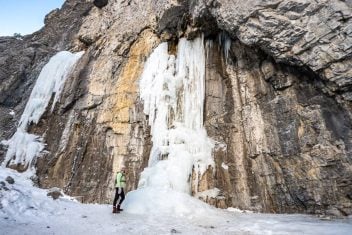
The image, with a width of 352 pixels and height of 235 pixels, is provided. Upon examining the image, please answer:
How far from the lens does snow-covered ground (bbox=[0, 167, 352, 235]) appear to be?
7.22 metres

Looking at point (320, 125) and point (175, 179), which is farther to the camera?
point (175, 179)

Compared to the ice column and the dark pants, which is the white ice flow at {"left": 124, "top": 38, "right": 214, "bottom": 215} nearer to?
the ice column

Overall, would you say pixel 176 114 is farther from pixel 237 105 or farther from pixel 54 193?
pixel 54 193

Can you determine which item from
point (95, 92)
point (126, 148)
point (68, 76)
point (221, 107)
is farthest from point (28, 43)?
point (221, 107)

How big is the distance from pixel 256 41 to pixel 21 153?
36.9 ft

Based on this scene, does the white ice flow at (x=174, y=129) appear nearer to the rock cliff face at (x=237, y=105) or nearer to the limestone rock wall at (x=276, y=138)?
the rock cliff face at (x=237, y=105)

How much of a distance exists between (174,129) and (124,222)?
17.4 ft

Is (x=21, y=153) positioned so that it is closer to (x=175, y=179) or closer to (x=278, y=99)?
(x=175, y=179)

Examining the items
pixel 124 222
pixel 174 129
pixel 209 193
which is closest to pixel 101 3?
pixel 174 129

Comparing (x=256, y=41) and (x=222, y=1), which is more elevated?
(x=222, y=1)

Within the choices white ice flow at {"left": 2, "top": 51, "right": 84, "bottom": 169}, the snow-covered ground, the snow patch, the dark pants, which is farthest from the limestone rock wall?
white ice flow at {"left": 2, "top": 51, "right": 84, "bottom": 169}

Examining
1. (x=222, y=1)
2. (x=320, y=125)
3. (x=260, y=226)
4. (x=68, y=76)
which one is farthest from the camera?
(x=68, y=76)

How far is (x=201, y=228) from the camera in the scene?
783 cm

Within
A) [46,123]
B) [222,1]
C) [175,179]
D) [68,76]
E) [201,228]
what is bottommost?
[201,228]
